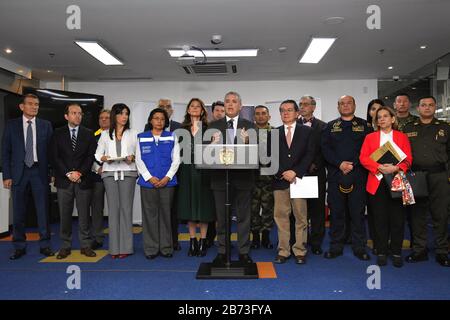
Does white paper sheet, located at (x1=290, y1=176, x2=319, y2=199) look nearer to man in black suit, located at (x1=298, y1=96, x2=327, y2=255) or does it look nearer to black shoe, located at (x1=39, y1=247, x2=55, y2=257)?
man in black suit, located at (x1=298, y1=96, x2=327, y2=255)

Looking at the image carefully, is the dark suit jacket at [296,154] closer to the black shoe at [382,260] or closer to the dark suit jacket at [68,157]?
the black shoe at [382,260]

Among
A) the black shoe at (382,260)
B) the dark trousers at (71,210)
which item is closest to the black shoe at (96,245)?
the dark trousers at (71,210)

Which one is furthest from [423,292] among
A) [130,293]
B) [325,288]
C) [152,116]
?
[152,116]

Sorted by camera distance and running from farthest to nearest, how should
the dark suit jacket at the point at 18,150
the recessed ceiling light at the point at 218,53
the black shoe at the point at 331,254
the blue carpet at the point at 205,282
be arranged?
the recessed ceiling light at the point at 218,53 < the dark suit jacket at the point at 18,150 < the black shoe at the point at 331,254 < the blue carpet at the point at 205,282

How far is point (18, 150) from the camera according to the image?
4152mm

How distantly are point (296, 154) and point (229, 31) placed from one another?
2.21 metres

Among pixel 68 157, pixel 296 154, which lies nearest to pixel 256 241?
pixel 296 154

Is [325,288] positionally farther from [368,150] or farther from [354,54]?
[354,54]

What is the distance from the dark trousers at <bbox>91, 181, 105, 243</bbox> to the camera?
4.64m

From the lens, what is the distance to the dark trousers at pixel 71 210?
4031 mm

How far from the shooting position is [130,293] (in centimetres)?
289

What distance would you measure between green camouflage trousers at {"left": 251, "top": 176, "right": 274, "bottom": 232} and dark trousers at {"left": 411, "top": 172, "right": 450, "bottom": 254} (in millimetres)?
1544
